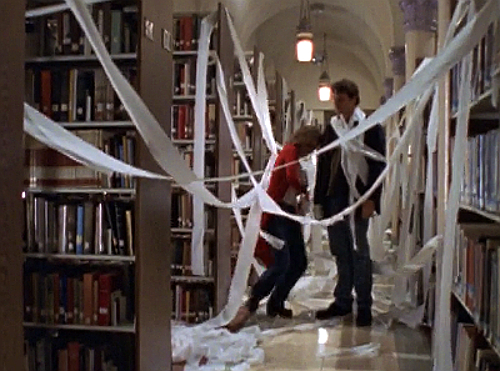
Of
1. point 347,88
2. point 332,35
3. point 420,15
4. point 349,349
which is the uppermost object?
point 332,35

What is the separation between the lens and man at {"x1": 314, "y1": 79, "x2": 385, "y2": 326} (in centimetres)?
437

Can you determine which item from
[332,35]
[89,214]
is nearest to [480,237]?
[89,214]

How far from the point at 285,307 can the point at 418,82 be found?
3.04 metres

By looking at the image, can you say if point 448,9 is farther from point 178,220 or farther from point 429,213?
point 178,220

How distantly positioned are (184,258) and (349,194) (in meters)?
1.11

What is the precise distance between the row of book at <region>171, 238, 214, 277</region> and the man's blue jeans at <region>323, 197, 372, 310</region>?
2.61ft

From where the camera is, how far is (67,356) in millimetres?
3242

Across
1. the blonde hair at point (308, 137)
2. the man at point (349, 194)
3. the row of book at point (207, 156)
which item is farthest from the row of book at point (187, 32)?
the man at point (349, 194)

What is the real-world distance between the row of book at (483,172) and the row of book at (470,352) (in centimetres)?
46

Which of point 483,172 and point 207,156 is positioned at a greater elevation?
point 207,156

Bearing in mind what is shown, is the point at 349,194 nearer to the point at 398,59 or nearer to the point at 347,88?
the point at 347,88

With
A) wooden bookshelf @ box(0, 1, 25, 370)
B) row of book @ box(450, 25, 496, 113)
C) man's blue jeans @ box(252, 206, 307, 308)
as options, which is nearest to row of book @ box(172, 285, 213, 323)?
man's blue jeans @ box(252, 206, 307, 308)

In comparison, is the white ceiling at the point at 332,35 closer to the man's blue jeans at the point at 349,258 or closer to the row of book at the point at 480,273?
the man's blue jeans at the point at 349,258

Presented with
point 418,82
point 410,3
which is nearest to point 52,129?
point 418,82
